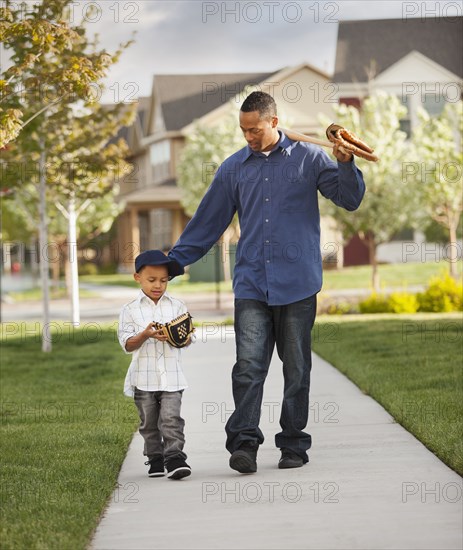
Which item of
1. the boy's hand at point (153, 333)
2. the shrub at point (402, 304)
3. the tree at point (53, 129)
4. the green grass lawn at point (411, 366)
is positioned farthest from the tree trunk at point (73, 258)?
the boy's hand at point (153, 333)

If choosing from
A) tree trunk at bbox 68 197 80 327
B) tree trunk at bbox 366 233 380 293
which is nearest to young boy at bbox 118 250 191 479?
tree trunk at bbox 68 197 80 327

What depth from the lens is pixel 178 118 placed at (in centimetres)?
4616

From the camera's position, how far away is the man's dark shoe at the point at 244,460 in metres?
6.18

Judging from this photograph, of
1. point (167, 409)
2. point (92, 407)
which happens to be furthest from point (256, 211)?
point (92, 407)

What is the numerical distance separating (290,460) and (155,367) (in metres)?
0.99

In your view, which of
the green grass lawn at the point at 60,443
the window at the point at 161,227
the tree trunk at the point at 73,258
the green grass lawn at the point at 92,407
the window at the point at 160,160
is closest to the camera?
the green grass lawn at the point at 60,443

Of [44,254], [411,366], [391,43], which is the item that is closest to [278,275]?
[411,366]

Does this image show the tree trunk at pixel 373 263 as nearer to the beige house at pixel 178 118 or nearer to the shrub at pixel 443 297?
the shrub at pixel 443 297

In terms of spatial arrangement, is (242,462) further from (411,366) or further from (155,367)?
(411,366)

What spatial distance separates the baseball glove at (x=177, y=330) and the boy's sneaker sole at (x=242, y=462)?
0.72m

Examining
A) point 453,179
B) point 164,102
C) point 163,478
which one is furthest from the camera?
point 164,102

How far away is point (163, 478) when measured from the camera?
6297 millimetres

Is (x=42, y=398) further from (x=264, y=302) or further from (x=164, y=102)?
(x=164, y=102)

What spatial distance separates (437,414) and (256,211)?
99.6 inches
